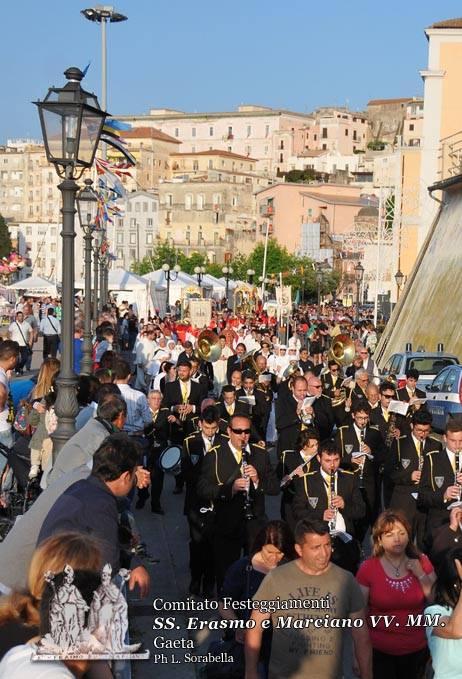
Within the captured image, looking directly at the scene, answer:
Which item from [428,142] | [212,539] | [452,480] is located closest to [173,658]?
[212,539]

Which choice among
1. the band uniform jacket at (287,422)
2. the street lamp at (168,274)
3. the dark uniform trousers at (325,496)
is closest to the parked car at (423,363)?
the band uniform jacket at (287,422)

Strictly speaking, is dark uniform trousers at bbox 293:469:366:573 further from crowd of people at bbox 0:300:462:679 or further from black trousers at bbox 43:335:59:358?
black trousers at bbox 43:335:59:358

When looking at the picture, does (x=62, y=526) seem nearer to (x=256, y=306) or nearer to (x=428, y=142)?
(x=428, y=142)

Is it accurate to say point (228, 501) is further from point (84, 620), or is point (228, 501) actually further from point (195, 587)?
point (84, 620)

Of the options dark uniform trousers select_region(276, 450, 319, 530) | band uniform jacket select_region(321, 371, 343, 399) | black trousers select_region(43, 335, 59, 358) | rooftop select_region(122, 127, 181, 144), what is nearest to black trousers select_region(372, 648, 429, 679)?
dark uniform trousers select_region(276, 450, 319, 530)

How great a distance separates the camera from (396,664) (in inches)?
249

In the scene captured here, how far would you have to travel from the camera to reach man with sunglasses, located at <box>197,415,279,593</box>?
369 inches

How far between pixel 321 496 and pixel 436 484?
3.64 ft

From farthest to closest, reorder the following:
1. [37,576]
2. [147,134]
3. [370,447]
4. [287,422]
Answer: [147,134] → [287,422] → [370,447] → [37,576]

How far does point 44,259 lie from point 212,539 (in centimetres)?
15204

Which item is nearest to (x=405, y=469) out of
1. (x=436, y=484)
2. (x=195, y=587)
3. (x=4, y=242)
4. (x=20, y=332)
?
(x=436, y=484)

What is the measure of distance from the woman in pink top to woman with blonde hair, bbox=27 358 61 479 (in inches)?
198

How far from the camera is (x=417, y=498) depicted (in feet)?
32.4

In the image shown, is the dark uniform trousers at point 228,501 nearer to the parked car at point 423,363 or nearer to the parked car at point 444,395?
the parked car at point 444,395
